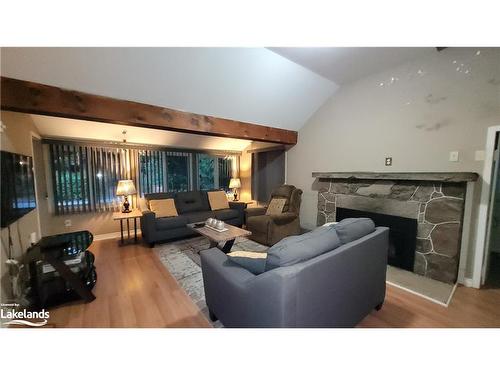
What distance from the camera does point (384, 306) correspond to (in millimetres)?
1784

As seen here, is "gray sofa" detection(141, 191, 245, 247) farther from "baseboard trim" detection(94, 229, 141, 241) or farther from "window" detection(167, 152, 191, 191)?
"baseboard trim" detection(94, 229, 141, 241)

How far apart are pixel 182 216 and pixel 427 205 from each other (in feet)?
12.0

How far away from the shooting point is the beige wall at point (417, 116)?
1984mm

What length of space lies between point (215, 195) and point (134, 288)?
8.51 ft

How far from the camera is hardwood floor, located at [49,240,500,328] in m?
1.58

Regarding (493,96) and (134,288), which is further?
(134,288)

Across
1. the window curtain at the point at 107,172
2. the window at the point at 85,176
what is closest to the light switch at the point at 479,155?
the window curtain at the point at 107,172

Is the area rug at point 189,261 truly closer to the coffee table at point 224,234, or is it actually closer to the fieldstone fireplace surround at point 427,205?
the coffee table at point 224,234

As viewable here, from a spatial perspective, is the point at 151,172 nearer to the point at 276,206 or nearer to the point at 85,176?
the point at 85,176

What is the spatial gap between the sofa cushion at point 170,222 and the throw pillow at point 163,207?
0.27 m
